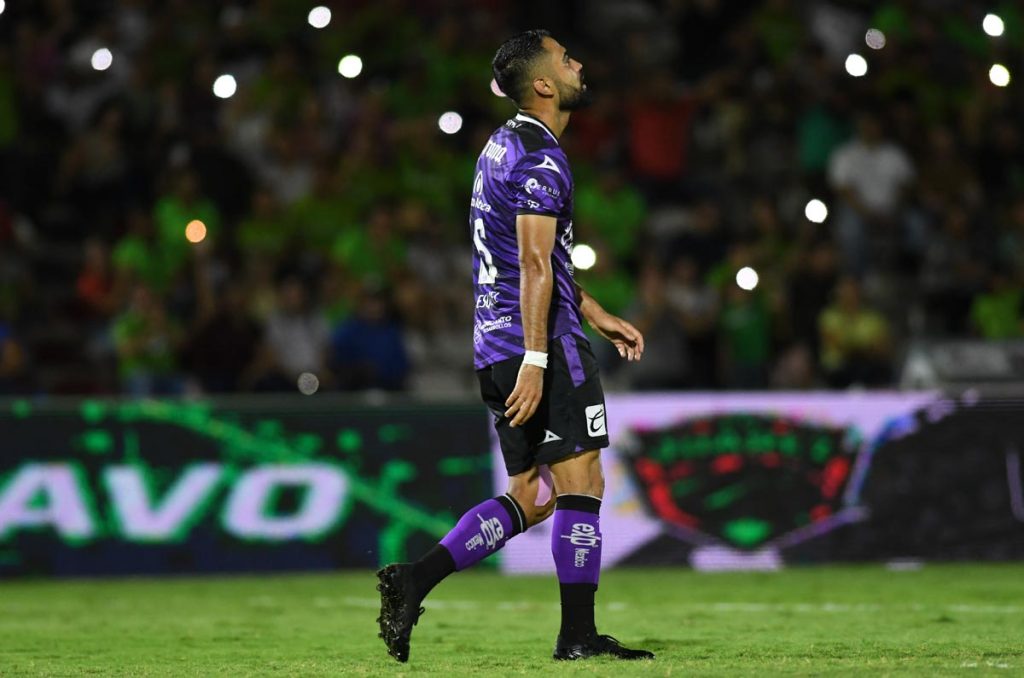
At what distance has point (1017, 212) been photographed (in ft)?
50.8

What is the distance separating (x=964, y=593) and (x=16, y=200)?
380 inches

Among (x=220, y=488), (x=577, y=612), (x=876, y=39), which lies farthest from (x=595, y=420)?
(x=876, y=39)

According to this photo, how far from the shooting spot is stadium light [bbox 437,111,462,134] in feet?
53.7

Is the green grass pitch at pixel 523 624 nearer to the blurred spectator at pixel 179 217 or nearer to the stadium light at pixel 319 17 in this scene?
the blurred spectator at pixel 179 217

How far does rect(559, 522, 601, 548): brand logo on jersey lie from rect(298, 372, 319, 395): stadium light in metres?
7.23

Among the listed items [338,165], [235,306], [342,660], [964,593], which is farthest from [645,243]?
[342,660]

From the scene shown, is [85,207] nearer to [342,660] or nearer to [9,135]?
[9,135]

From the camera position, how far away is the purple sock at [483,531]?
21.2 feet

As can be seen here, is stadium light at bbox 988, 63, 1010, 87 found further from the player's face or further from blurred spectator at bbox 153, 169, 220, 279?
the player's face

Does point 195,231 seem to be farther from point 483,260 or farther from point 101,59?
point 483,260

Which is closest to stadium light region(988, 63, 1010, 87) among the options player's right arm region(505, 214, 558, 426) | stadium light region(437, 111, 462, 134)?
stadium light region(437, 111, 462, 134)

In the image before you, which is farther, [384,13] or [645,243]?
[384,13]

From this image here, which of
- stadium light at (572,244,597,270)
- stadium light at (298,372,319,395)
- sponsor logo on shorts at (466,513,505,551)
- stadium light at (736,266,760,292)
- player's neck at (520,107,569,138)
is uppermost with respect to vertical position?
stadium light at (572,244,597,270)

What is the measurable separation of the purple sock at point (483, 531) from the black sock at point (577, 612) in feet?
1.00
